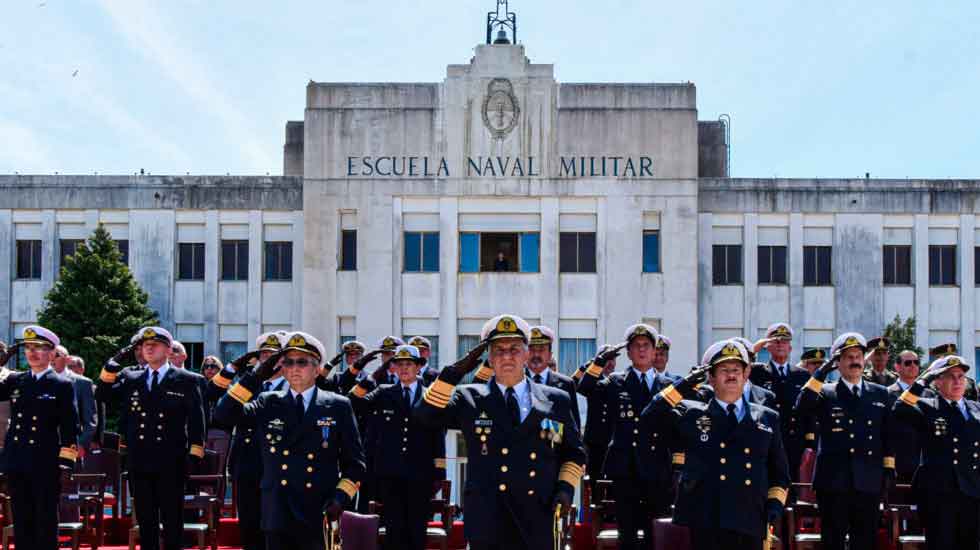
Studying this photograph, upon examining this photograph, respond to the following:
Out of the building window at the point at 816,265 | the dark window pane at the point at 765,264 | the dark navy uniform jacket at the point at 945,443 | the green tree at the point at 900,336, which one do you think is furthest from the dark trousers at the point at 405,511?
the building window at the point at 816,265

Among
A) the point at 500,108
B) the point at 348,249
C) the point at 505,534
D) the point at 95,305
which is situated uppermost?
the point at 500,108

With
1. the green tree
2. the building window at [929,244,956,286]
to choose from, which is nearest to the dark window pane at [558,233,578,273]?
the green tree

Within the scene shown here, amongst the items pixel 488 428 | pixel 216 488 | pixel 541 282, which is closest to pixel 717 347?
pixel 488 428

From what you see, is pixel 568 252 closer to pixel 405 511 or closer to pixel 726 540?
pixel 405 511

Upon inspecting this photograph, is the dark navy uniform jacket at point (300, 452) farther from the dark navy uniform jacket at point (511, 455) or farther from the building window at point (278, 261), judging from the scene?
the building window at point (278, 261)

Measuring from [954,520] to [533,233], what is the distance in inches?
1151

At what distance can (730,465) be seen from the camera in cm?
903

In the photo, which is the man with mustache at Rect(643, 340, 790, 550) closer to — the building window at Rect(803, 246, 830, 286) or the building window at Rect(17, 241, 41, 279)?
the building window at Rect(803, 246, 830, 286)

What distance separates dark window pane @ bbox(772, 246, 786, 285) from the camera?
41.4 metres

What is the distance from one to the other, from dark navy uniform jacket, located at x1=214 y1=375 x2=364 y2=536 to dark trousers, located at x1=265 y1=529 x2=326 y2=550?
30mm

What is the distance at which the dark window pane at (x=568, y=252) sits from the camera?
4038cm

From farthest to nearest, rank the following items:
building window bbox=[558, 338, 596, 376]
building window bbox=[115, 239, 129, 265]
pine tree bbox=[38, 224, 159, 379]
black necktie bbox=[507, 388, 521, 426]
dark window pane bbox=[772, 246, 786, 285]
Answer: building window bbox=[115, 239, 129, 265] → dark window pane bbox=[772, 246, 786, 285] → building window bbox=[558, 338, 596, 376] → pine tree bbox=[38, 224, 159, 379] → black necktie bbox=[507, 388, 521, 426]

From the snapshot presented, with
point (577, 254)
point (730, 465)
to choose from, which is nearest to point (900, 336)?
point (577, 254)

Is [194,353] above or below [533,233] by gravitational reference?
below
